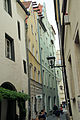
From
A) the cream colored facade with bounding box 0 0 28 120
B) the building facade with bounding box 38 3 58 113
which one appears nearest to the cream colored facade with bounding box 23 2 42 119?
the building facade with bounding box 38 3 58 113

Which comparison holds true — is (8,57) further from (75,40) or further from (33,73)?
(33,73)

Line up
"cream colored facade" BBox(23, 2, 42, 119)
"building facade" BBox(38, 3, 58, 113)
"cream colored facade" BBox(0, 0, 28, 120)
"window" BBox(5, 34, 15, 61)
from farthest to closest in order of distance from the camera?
1. "building facade" BBox(38, 3, 58, 113)
2. "cream colored facade" BBox(23, 2, 42, 119)
3. "window" BBox(5, 34, 15, 61)
4. "cream colored facade" BBox(0, 0, 28, 120)

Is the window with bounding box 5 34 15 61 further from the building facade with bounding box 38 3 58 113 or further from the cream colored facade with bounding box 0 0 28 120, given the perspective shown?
the building facade with bounding box 38 3 58 113

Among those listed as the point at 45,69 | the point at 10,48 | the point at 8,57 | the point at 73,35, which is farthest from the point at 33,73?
the point at 73,35

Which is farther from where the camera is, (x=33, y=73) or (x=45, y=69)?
(x=45, y=69)

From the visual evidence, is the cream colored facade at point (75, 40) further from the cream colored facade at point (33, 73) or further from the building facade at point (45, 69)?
→ the building facade at point (45, 69)

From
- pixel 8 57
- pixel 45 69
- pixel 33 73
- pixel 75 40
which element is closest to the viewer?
pixel 75 40

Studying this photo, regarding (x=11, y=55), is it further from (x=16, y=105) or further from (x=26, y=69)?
(x=26, y=69)

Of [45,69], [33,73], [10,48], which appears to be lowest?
[33,73]

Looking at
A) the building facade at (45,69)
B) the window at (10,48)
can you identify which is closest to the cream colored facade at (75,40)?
the window at (10,48)

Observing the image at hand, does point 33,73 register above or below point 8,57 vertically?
above

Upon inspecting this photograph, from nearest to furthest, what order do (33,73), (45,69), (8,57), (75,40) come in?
(75,40) → (8,57) → (33,73) → (45,69)

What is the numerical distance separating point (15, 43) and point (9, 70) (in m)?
2.30

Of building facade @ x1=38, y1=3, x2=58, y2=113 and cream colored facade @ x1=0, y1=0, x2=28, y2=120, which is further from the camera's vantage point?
building facade @ x1=38, y1=3, x2=58, y2=113
